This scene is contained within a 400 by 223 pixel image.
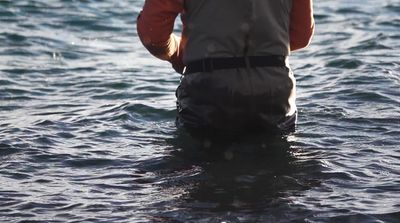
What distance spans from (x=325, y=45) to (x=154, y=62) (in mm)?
2639

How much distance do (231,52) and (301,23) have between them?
2.41ft

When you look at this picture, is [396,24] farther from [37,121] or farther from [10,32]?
[37,121]

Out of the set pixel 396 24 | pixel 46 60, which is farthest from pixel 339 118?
pixel 396 24

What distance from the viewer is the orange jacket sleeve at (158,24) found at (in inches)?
269

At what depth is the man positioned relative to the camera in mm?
6855

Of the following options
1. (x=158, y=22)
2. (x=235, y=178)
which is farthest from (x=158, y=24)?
(x=235, y=178)

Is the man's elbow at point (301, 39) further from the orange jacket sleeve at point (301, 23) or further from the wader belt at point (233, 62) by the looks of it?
the wader belt at point (233, 62)

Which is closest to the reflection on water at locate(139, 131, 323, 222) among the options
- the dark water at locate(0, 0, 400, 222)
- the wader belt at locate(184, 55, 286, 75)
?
the dark water at locate(0, 0, 400, 222)

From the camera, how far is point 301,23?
23.8ft

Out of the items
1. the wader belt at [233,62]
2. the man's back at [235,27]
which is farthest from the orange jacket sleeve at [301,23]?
the wader belt at [233,62]

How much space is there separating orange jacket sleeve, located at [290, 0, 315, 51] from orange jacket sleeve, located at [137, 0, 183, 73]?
3.17 feet

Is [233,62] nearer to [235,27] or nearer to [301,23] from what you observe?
[235,27]

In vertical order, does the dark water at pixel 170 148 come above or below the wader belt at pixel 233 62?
below

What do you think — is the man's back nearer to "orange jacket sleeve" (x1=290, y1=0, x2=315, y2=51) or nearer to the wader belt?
the wader belt
